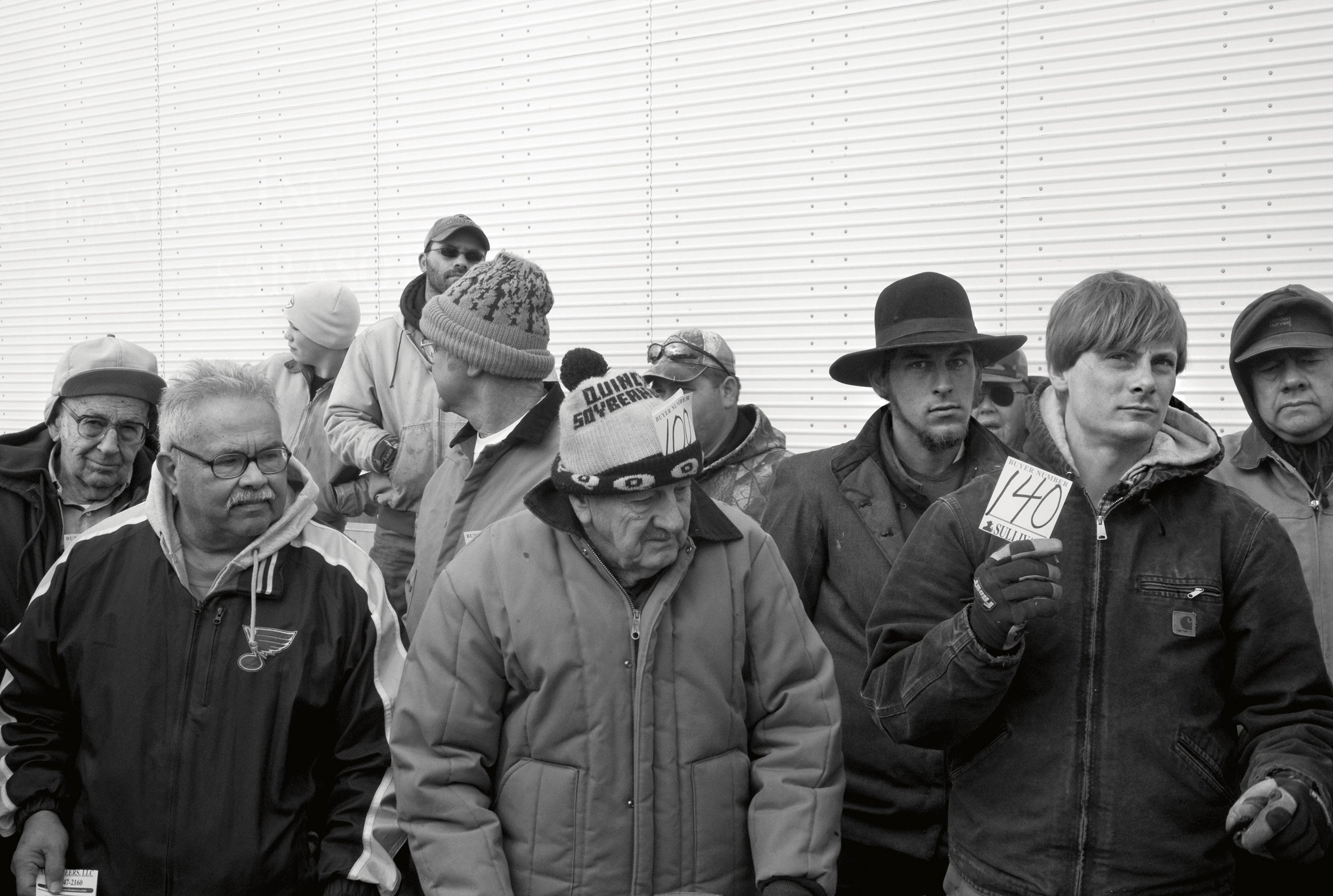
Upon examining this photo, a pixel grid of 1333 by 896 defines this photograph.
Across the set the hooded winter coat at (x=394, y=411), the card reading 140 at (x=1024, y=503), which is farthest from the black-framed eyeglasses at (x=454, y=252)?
the card reading 140 at (x=1024, y=503)

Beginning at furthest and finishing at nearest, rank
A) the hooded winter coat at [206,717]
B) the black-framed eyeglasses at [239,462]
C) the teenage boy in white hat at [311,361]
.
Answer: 1. the teenage boy in white hat at [311,361]
2. the black-framed eyeglasses at [239,462]
3. the hooded winter coat at [206,717]

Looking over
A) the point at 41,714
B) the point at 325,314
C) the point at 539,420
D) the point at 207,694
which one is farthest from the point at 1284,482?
the point at 325,314

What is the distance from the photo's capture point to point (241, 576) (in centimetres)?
301

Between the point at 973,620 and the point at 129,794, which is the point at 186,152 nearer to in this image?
the point at 129,794

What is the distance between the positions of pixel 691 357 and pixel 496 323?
1.36m

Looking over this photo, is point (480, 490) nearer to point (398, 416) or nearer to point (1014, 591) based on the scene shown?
point (398, 416)

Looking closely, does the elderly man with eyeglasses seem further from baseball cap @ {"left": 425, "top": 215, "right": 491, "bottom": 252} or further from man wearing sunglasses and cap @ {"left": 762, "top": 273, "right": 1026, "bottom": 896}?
man wearing sunglasses and cap @ {"left": 762, "top": 273, "right": 1026, "bottom": 896}

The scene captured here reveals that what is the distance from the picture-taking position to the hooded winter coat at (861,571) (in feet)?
10.7

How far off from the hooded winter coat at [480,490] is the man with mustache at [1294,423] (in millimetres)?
2281

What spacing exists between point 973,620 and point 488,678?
104 cm

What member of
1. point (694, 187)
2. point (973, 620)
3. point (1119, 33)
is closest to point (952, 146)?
point (1119, 33)

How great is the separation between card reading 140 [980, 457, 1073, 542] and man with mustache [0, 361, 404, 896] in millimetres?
1552

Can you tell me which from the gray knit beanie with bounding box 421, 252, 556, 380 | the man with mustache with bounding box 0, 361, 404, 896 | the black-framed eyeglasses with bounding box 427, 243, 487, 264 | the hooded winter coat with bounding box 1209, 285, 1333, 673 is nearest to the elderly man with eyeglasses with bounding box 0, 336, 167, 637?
the man with mustache with bounding box 0, 361, 404, 896

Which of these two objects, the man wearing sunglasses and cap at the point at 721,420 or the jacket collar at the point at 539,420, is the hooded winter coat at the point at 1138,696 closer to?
the jacket collar at the point at 539,420
